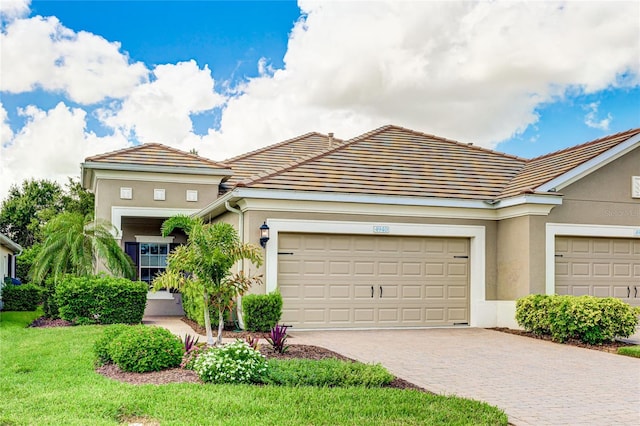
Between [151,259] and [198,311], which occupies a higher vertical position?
[151,259]

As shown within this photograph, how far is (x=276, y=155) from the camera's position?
22.3 m

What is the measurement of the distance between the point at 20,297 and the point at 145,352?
15.1 m

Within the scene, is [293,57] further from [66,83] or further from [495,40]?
[66,83]

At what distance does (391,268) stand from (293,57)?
639cm

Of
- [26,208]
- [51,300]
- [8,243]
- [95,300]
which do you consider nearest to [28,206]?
[26,208]

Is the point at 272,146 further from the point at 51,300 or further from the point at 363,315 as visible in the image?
the point at 363,315

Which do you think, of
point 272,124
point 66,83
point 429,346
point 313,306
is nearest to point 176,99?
point 66,83

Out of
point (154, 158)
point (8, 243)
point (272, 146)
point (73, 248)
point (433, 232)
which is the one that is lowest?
point (73, 248)

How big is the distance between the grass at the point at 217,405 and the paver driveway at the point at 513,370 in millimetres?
903

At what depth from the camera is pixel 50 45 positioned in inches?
598

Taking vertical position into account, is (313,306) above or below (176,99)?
below

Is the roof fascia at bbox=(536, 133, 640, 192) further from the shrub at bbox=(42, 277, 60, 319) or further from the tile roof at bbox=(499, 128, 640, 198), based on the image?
the shrub at bbox=(42, 277, 60, 319)

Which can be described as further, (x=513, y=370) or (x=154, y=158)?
(x=154, y=158)

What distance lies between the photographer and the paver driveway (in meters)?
7.27
